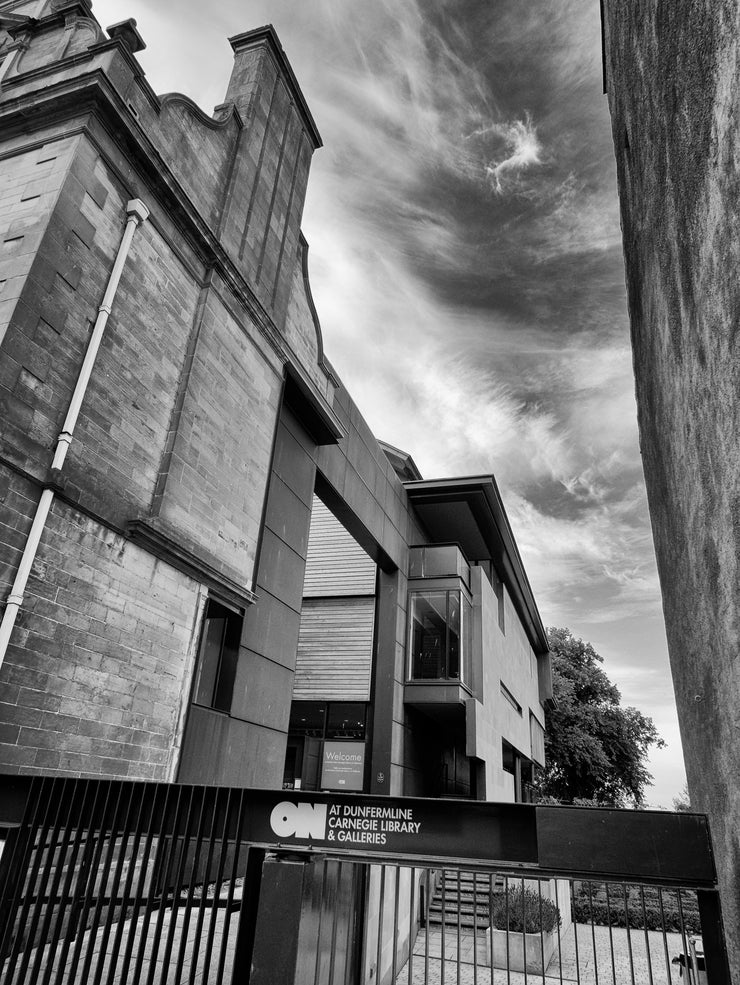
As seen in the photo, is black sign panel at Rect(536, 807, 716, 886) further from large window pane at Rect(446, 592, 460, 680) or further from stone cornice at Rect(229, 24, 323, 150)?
large window pane at Rect(446, 592, 460, 680)

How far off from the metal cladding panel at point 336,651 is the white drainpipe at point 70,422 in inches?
557

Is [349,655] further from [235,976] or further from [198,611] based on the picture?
[235,976]

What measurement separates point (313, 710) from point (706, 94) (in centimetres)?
2007

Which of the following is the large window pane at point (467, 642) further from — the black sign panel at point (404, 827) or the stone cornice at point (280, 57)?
the black sign panel at point (404, 827)

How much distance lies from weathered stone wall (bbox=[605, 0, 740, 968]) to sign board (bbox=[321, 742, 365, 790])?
16.5 meters

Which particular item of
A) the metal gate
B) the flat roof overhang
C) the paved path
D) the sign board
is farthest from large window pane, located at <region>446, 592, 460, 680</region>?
the metal gate

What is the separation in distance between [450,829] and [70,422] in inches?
250

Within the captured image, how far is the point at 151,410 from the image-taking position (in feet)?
30.9

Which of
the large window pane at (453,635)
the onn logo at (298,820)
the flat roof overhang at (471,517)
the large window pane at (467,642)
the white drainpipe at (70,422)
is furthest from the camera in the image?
the flat roof overhang at (471,517)

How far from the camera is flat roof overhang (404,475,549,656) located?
22578 millimetres

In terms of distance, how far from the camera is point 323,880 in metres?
4.53

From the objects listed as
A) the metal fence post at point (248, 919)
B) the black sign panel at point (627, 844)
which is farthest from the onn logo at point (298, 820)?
the black sign panel at point (627, 844)

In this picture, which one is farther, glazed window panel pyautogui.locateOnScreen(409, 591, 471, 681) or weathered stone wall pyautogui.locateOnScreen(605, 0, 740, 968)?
glazed window panel pyautogui.locateOnScreen(409, 591, 471, 681)

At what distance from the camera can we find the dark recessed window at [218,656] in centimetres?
1041
